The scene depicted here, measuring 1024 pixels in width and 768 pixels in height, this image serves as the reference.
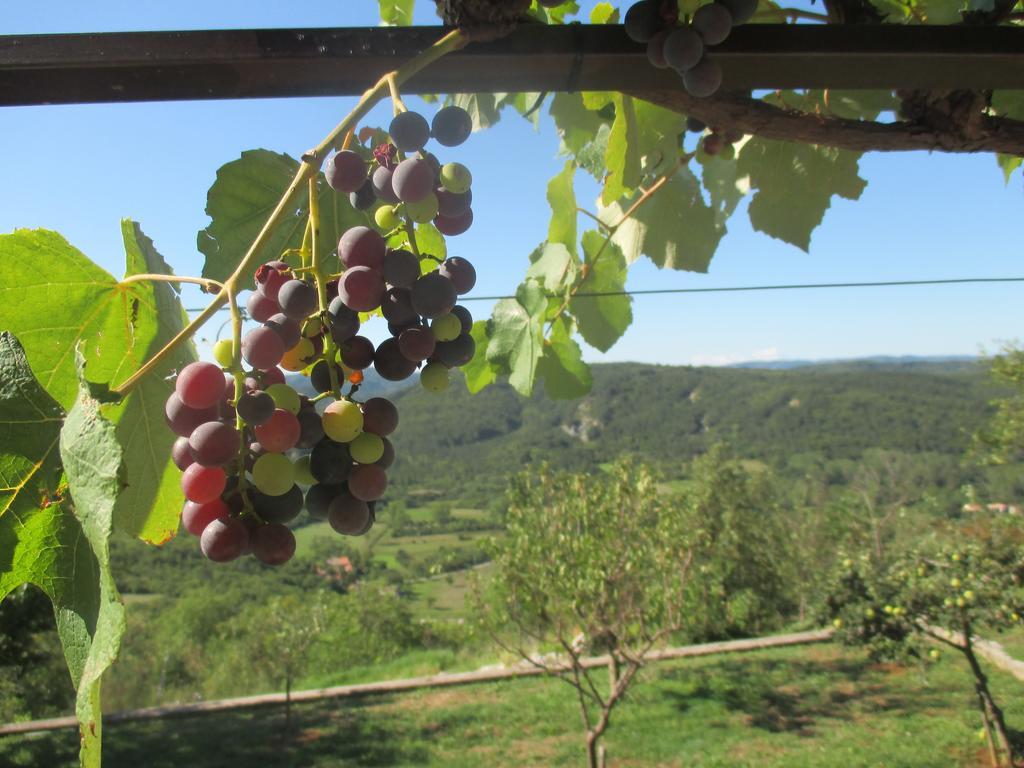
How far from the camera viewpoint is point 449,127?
70 centimetres

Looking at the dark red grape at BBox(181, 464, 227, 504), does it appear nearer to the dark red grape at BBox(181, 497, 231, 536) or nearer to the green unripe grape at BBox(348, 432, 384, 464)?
the dark red grape at BBox(181, 497, 231, 536)

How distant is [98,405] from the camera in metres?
0.49

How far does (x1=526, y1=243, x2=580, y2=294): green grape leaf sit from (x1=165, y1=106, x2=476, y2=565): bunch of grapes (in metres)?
0.86

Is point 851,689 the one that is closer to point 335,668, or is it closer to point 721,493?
point 721,493

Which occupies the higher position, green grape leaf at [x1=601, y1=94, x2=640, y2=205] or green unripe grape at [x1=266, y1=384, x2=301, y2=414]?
green grape leaf at [x1=601, y1=94, x2=640, y2=205]

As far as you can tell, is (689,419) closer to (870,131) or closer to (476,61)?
(870,131)

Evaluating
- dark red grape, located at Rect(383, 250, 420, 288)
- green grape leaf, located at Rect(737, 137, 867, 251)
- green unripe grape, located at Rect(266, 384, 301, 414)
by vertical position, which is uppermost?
green grape leaf, located at Rect(737, 137, 867, 251)

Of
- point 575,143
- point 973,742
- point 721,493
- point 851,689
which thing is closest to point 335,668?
point 721,493

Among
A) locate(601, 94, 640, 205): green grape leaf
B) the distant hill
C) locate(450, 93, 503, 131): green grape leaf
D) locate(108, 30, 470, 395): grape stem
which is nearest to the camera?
locate(108, 30, 470, 395): grape stem

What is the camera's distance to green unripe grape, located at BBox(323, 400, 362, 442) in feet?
2.16

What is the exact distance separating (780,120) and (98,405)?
927 millimetres

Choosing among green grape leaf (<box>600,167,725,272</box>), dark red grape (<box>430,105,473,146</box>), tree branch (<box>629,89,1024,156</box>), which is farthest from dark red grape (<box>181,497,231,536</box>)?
green grape leaf (<box>600,167,725,272</box>)

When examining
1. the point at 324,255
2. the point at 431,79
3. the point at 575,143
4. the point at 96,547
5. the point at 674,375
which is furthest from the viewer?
the point at 674,375

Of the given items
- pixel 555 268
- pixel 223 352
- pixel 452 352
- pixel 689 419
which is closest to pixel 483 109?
pixel 555 268
